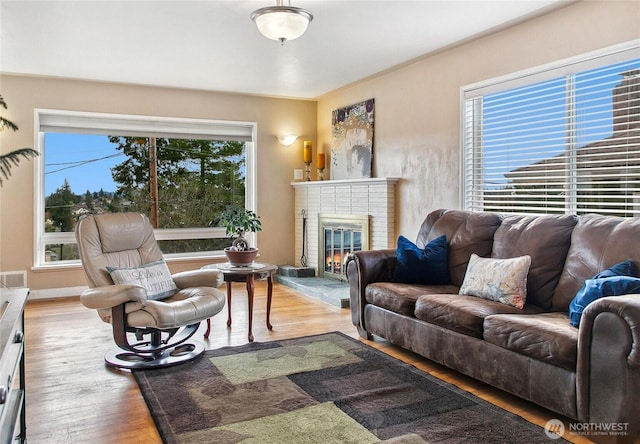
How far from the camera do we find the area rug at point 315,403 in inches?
93.7

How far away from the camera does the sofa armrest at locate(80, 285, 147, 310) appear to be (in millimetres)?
3098

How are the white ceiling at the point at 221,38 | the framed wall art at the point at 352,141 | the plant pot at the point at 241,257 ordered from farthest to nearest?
the framed wall art at the point at 352,141
the plant pot at the point at 241,257
the white ceiling at the point at 221,38

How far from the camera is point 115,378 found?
10.5ft

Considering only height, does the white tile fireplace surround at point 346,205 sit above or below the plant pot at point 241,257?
above

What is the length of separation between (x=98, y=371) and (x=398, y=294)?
2046 mm

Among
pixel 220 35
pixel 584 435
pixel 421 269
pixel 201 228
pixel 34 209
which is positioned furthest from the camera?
pixel 201 228

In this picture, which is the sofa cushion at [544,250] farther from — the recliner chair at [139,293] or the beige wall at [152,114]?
the beige wall at [152,114]

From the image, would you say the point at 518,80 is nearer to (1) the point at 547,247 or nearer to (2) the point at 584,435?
(1) the point at 547,247

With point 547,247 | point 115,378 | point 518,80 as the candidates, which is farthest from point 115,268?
point 518,80

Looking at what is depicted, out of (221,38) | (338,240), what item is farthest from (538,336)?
(338,240)

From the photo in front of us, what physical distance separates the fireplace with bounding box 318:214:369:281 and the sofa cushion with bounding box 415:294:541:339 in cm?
236

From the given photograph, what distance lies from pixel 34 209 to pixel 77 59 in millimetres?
1783

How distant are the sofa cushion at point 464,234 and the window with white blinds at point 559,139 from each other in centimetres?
47

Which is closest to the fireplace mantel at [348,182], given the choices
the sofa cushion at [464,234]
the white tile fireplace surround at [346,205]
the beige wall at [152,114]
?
the white tile fireplace surround at [346,205]
